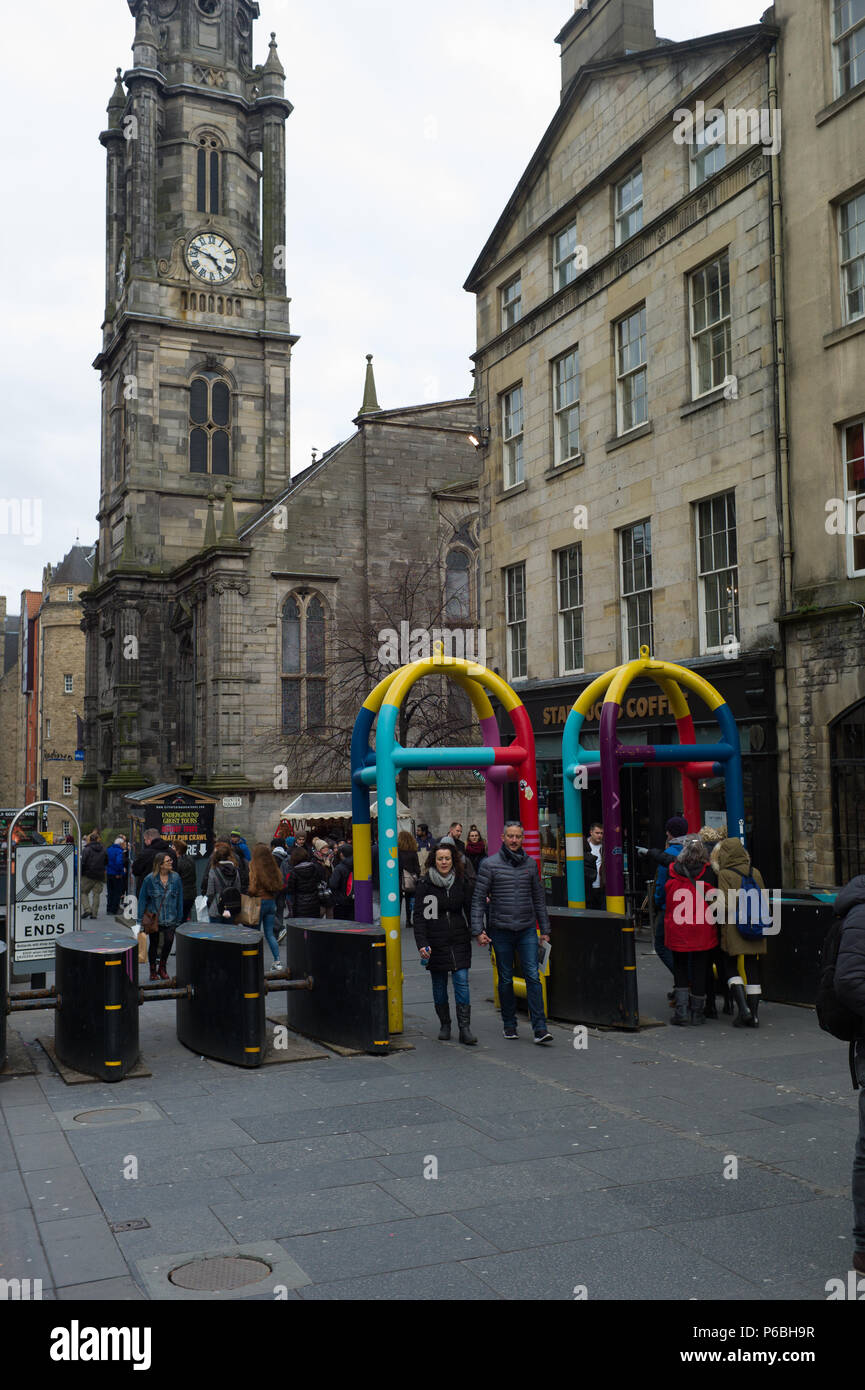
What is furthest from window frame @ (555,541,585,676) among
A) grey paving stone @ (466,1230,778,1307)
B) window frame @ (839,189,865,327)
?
grey paving stone @ (466,1230,778,1307)

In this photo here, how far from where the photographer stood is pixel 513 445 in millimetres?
24188

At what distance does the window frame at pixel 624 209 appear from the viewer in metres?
20.2

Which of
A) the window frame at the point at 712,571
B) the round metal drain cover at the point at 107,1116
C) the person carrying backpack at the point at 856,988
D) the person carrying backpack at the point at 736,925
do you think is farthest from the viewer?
the window frame at the point at 712,571

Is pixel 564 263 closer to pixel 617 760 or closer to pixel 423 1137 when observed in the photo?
pixel 617 760

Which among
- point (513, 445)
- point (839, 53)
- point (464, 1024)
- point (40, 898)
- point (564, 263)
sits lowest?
point (464, 1024)

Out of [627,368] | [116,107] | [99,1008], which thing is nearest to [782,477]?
[627,368]

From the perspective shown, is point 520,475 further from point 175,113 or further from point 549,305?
point 175,113

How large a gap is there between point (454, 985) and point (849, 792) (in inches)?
263

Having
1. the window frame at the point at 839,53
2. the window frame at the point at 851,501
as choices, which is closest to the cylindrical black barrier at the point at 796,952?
the window frame at the point at 851,501

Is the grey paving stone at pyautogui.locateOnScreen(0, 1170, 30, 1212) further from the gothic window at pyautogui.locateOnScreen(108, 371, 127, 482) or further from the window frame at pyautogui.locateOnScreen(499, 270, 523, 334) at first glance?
the gothic window at pyautogui.locateOnScreen(108, 371, 127, 482)

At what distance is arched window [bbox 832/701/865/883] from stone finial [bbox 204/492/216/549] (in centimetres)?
2885

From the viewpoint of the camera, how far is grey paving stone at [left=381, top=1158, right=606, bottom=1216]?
22.0ft

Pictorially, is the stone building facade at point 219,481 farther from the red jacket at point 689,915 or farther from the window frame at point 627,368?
the red jacket at point 689,915

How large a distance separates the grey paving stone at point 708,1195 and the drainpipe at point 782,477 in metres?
9.62
